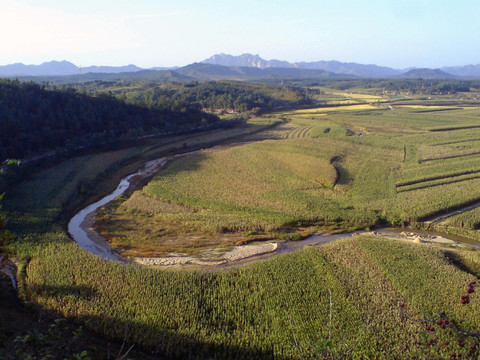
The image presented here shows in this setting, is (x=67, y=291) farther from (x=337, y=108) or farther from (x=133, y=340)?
(x=337, y=108)

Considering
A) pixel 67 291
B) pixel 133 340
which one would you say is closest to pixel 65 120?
pixel 67 291

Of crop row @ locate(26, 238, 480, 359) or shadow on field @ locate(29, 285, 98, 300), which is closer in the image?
crop row @ locate(26, 238, 480, 359)

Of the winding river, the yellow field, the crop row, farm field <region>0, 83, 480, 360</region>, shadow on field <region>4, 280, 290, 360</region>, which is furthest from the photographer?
the yellow field

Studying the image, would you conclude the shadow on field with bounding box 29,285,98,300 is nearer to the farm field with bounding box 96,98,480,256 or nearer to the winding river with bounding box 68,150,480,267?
the winding river with bounding box 68,150,480,267

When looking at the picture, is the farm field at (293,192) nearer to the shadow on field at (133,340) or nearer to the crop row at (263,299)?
the crop row at (263,299)

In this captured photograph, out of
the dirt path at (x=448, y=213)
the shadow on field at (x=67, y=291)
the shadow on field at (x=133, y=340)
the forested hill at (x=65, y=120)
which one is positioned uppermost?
the forested hill at (x=65, y=120)

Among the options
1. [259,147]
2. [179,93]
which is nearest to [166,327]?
[259,147]

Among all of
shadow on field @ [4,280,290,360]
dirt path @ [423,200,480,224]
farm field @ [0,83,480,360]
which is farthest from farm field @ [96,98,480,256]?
shadow on field @ [4,280,290,360]

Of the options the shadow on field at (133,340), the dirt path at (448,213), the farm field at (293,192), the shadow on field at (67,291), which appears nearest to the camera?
the shadow on field at (133,340)

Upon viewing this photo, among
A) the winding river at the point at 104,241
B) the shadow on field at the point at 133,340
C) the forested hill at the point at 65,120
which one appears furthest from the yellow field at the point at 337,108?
the shadow on field at the point at 133,340
